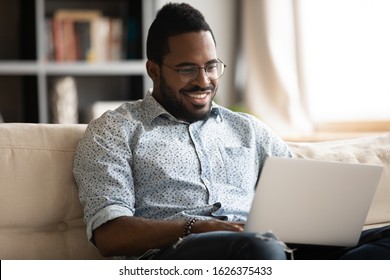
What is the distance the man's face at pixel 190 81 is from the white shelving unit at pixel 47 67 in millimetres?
2080

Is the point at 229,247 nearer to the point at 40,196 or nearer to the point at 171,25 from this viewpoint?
the point at 40,196

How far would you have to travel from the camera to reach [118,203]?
1734 mm

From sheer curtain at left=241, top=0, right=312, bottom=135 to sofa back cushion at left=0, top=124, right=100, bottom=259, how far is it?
2320mm

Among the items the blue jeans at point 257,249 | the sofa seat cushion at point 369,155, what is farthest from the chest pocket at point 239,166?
the blue jeans at point 257,249

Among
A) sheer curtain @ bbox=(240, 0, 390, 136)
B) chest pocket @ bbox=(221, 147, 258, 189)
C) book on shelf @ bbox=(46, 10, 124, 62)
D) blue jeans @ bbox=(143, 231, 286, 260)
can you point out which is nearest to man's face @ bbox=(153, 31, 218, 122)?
chest pocket @ bbox=(221, 147, 258, 189)

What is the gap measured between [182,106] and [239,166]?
219 mm

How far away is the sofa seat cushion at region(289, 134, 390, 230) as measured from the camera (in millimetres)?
2164

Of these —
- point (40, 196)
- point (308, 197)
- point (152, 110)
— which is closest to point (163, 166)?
point (152, 110)

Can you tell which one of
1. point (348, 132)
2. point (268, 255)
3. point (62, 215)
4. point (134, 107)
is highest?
point (134, 107)

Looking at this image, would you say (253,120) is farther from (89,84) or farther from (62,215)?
(89,84)

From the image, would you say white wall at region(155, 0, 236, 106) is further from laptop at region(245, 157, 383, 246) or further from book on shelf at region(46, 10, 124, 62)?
laptop at region(245, 157, 383, 246)

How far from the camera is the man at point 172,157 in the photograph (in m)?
1.69
